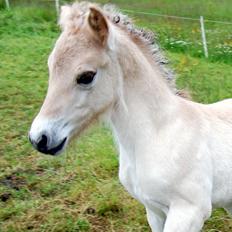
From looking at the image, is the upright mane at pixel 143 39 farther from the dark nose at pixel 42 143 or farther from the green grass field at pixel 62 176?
the dark nose at pixel 42 143

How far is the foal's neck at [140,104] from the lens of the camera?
2848 mm

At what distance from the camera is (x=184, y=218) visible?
2764mm

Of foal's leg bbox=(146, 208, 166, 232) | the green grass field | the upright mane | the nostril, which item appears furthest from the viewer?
the green grass field

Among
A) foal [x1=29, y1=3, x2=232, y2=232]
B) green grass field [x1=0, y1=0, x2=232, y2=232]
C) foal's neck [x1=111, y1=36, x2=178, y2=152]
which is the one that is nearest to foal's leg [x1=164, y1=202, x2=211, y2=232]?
foal [x1=29, y1=3, x2=232, y2=232]

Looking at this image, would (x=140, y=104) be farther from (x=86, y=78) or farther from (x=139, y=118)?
(x=86, y=78)

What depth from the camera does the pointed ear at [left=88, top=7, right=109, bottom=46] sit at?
8.45 feet

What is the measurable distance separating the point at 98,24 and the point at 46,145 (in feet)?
2.06

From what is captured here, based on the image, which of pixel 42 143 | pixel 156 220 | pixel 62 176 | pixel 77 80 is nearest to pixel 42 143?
pixel 42 143

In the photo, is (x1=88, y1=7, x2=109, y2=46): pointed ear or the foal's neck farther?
the foal's neck

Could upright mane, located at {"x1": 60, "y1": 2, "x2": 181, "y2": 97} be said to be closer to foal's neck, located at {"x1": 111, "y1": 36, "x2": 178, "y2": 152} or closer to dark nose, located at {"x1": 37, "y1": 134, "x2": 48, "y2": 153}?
foal's neck, located at {"x1": 111, "y1": 36, "x2": 178, "y2": 152}

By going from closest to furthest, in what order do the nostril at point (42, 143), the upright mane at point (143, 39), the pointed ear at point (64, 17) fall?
the nostril at point (42, 143), the pointed ear at point (64, 17), the upright mane at point (143, 39)

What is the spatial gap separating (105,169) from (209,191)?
1727mm

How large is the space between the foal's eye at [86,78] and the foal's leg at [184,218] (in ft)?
2.56

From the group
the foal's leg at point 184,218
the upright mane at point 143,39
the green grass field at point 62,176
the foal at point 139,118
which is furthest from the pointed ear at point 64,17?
the foal's leg at point 184,218
